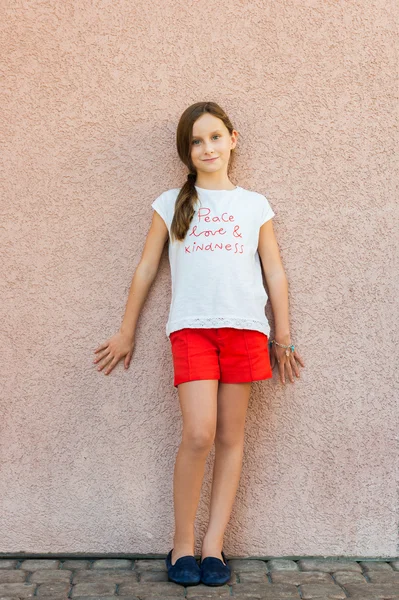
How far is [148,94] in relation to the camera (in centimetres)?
298

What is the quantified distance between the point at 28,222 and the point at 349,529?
2005 millimetres

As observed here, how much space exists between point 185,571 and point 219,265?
124 cm

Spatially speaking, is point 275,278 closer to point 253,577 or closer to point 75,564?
point 253,577

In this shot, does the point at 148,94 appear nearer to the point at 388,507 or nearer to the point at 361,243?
the point at 361,243

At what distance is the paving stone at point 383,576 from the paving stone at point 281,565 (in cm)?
31

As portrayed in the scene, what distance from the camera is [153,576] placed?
9.14 feet

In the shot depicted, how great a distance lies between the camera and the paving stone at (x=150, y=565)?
2869 mm

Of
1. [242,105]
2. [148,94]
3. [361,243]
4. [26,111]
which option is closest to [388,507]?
[361,243]

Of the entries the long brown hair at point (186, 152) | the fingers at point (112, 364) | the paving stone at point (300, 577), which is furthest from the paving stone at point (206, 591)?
the long brown hair at point (186, 152)

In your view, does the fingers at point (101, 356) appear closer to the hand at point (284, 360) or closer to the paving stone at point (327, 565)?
the hand at point (284, 360)

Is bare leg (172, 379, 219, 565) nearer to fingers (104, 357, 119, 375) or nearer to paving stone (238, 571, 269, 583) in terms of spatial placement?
paving stone (238, 571, 269, 583)

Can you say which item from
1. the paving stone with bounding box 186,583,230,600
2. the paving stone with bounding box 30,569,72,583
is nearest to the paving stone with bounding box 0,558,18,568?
the paving stone with bounding box 30,569,72,583

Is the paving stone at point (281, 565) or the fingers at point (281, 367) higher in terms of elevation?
the fingers at point (281, 367)

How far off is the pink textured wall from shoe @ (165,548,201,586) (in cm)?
26
